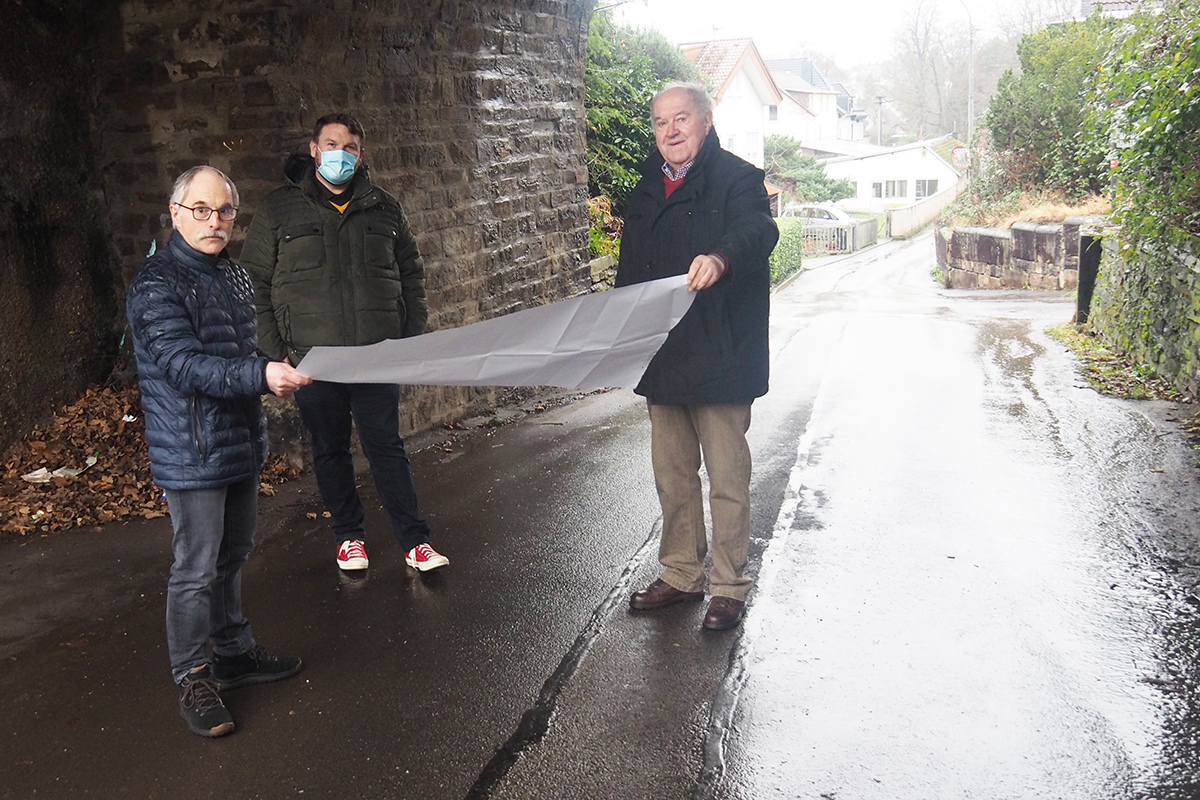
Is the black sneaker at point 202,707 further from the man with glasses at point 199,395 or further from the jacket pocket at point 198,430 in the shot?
the jacket pocket at point 198,430

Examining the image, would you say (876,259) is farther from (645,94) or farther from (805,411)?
(805,411)

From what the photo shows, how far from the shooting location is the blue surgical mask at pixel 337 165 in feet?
15.9

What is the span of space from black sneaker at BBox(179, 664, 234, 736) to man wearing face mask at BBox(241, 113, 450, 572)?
1566 mm

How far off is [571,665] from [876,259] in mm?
40340

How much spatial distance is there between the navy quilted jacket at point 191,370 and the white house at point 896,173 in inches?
2478

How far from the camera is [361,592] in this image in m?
5.09

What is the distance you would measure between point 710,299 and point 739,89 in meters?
54.0

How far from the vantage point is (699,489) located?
482cm

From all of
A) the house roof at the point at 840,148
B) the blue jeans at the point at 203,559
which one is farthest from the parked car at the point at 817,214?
the blue jeans at the point at 203,559

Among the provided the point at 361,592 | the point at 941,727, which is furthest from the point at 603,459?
the point at 941,727

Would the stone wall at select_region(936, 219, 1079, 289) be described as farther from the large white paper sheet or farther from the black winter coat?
the large white paper sheet

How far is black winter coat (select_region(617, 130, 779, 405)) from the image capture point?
14.3ft

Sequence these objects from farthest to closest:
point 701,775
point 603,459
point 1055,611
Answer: point 603,459 < point 1055,611 < point 701,775

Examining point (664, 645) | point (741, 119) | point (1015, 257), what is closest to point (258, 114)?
point (664, 645)
